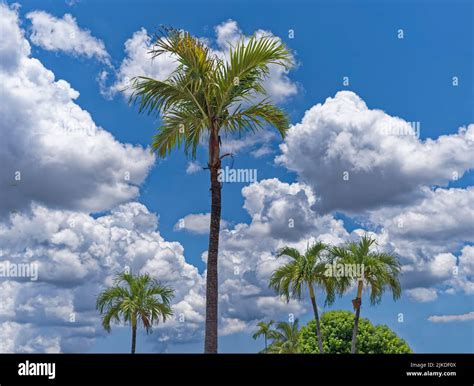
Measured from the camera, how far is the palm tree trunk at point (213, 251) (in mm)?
16500

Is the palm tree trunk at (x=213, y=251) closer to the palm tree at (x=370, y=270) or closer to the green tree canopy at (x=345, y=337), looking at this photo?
the palm tree at (x=370, y=270)

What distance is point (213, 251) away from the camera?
17141 mm

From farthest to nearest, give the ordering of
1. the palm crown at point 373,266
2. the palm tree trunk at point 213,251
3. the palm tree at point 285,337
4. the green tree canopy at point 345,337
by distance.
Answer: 1. the palm tree at point 285,337
2. the green tree canopy at point 345,337
3. the palm crown at point 373,266
4. the palm tree trunk at point 213,251

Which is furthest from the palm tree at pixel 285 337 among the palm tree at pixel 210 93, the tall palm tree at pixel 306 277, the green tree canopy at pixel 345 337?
the palm tree at pixel 210 93

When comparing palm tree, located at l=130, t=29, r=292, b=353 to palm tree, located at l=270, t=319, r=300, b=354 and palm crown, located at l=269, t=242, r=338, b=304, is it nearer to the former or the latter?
palm crown, located at l=269, t=242, r=338, b=304

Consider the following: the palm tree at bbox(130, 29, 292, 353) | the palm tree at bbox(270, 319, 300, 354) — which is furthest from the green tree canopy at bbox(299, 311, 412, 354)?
the palm tree at bbox(130, 29, 292, 353)

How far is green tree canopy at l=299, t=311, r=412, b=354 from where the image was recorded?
159 ft

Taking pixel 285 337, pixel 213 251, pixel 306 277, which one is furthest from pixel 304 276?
pixel 285 337

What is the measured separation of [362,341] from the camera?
160 ft

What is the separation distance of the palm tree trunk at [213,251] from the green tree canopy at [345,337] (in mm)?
33324

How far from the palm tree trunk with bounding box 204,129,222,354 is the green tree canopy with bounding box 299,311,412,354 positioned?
1312 inches

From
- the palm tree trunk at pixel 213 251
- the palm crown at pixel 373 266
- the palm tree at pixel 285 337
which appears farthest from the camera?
the palm tree at pixel 285 337

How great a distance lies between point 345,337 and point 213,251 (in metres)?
34.7
